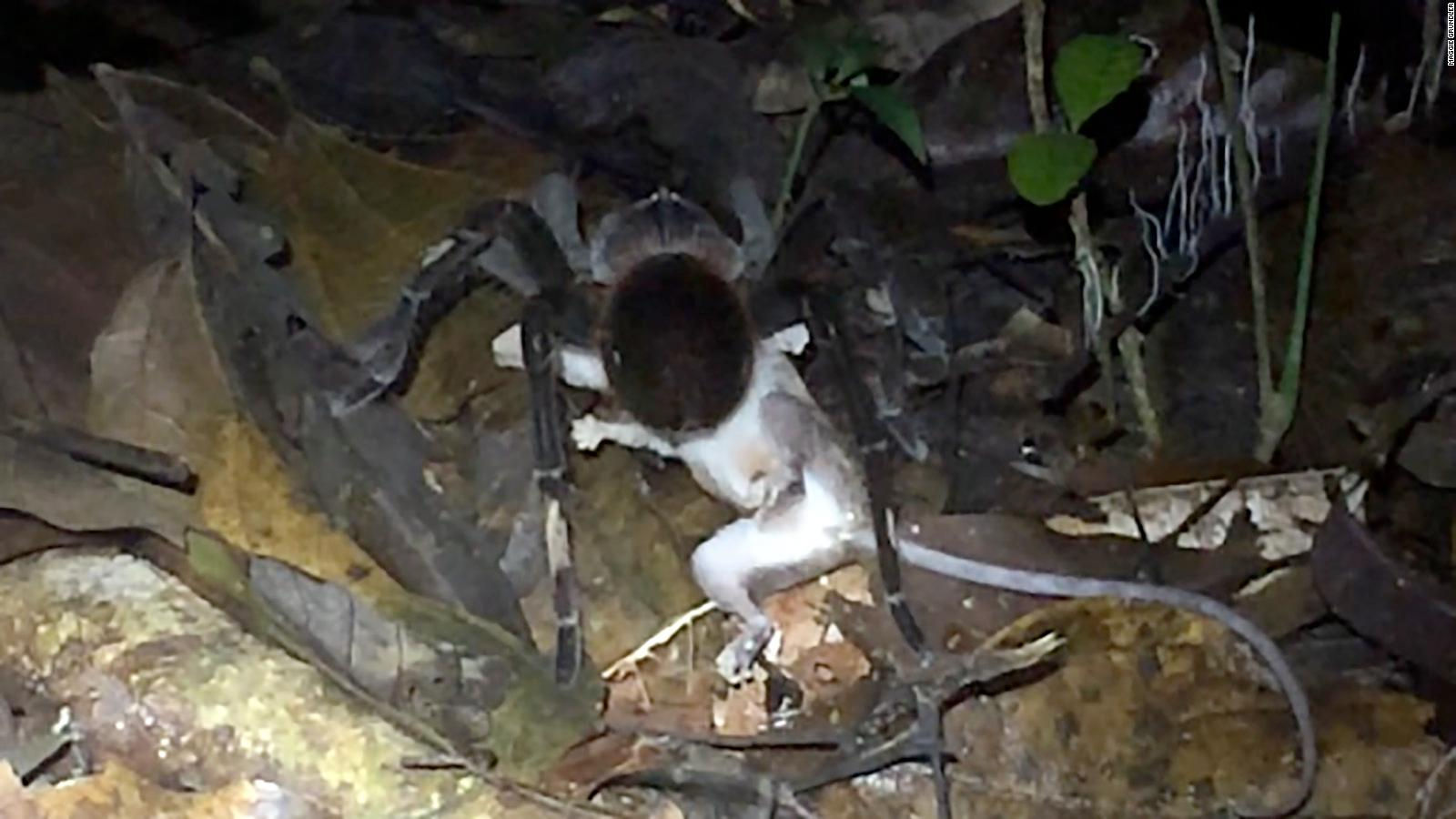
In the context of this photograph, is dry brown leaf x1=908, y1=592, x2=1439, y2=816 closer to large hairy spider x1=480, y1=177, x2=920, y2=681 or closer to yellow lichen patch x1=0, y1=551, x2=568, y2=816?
large hairy spider x1=480, y1=177, x2=920, y2=681

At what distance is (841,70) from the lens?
205 centimetres


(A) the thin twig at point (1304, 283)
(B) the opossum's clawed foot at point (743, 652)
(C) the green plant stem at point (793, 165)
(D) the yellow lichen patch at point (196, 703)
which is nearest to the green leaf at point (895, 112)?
(C) the green plant stem at point (793, 165)

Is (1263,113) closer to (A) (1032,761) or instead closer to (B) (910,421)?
(B) (910,421)

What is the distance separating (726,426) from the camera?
71.1 inches

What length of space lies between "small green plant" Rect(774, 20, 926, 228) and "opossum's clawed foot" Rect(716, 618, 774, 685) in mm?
502

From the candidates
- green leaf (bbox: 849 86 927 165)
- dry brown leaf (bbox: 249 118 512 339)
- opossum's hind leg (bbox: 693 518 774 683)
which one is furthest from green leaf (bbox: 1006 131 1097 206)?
dry brown leaf (bbox: 249 118 512 339)

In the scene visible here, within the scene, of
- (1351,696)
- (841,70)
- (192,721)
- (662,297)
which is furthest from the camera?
(841,70)

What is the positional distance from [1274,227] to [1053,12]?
0.36m

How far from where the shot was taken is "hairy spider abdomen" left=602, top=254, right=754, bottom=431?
180cm

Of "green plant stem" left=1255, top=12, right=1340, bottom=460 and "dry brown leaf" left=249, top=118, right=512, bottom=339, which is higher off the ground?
"dry brown leaf" left=249, top=118, right=512, bottom=339

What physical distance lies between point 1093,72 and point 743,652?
23.6 inches

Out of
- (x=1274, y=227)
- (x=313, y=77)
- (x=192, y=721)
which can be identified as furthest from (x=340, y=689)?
(x=1274, y=227)

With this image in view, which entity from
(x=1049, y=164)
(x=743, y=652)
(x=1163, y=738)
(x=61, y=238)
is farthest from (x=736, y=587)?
(x=61, y=238)

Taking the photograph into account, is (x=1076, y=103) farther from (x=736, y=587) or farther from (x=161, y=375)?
(x=161, y=375)
